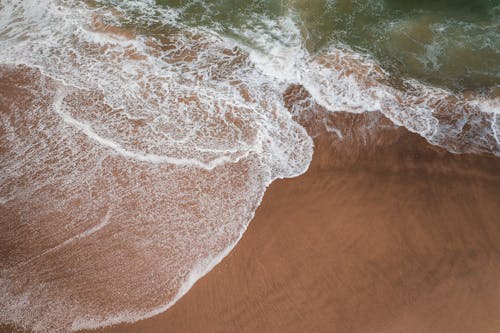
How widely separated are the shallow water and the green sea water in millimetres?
38

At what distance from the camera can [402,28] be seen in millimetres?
6723

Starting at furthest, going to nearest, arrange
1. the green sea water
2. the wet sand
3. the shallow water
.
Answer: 1. the green sea water
2. the shallow water
3. the wet sand

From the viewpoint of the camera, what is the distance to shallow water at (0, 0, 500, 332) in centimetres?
373

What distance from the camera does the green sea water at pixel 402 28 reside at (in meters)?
6.03

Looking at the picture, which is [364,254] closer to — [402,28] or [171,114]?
[171,114]

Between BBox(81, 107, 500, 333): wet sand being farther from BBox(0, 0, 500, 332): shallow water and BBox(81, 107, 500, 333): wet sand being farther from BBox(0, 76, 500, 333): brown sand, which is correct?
BBox(0, 0, 500, 332): shallow water

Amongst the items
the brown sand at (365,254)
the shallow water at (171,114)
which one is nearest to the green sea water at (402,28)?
the shallow water at (171,114)

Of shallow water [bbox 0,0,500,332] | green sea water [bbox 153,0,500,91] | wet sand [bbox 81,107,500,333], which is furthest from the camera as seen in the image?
green sea water [bbox 153,0,500,91]

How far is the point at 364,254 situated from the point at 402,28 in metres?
5.06

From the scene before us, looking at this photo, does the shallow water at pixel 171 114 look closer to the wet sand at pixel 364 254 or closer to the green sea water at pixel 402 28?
the green sea water at pixel 402 28

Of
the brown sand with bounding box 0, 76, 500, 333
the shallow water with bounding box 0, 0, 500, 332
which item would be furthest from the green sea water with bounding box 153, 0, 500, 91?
the brown sand with bounding box 0, 76, 500, 333

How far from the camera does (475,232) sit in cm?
420

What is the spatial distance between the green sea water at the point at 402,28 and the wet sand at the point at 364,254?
1.97 meters

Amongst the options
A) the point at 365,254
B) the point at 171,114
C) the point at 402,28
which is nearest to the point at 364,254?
the point at 365,254
